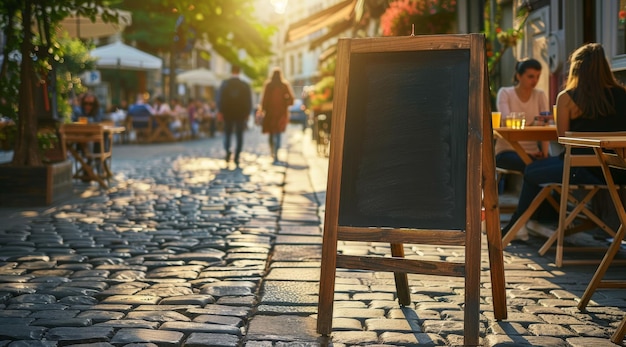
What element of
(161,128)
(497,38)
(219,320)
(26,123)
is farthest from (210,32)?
(219,320)

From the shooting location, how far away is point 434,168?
430 centimetres

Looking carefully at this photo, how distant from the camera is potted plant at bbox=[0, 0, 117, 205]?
9711mm

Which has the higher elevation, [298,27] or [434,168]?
[298,27]

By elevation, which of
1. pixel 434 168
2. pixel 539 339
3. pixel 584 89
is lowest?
pixel 539 339

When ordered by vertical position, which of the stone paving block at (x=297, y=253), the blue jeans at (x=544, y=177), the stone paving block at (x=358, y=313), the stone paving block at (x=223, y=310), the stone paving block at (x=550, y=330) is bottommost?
the stone paving block at (x=550, y=330)

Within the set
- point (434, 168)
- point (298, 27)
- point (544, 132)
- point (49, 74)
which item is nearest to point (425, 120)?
point (434, 168)

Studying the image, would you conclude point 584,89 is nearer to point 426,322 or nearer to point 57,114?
point 426,322

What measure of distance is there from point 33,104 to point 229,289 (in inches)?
226

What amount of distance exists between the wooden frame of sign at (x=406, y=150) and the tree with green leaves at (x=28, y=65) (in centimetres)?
655

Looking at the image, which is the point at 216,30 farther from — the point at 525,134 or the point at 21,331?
the point at 21,331

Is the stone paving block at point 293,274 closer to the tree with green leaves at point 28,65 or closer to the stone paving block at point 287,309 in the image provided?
the stone paving block at point 287,309

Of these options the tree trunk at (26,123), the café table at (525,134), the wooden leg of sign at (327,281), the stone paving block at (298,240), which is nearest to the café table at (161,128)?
the tree trunk at (26,123)

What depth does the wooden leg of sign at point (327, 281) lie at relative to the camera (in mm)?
4266

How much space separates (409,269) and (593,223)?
3254 mm
